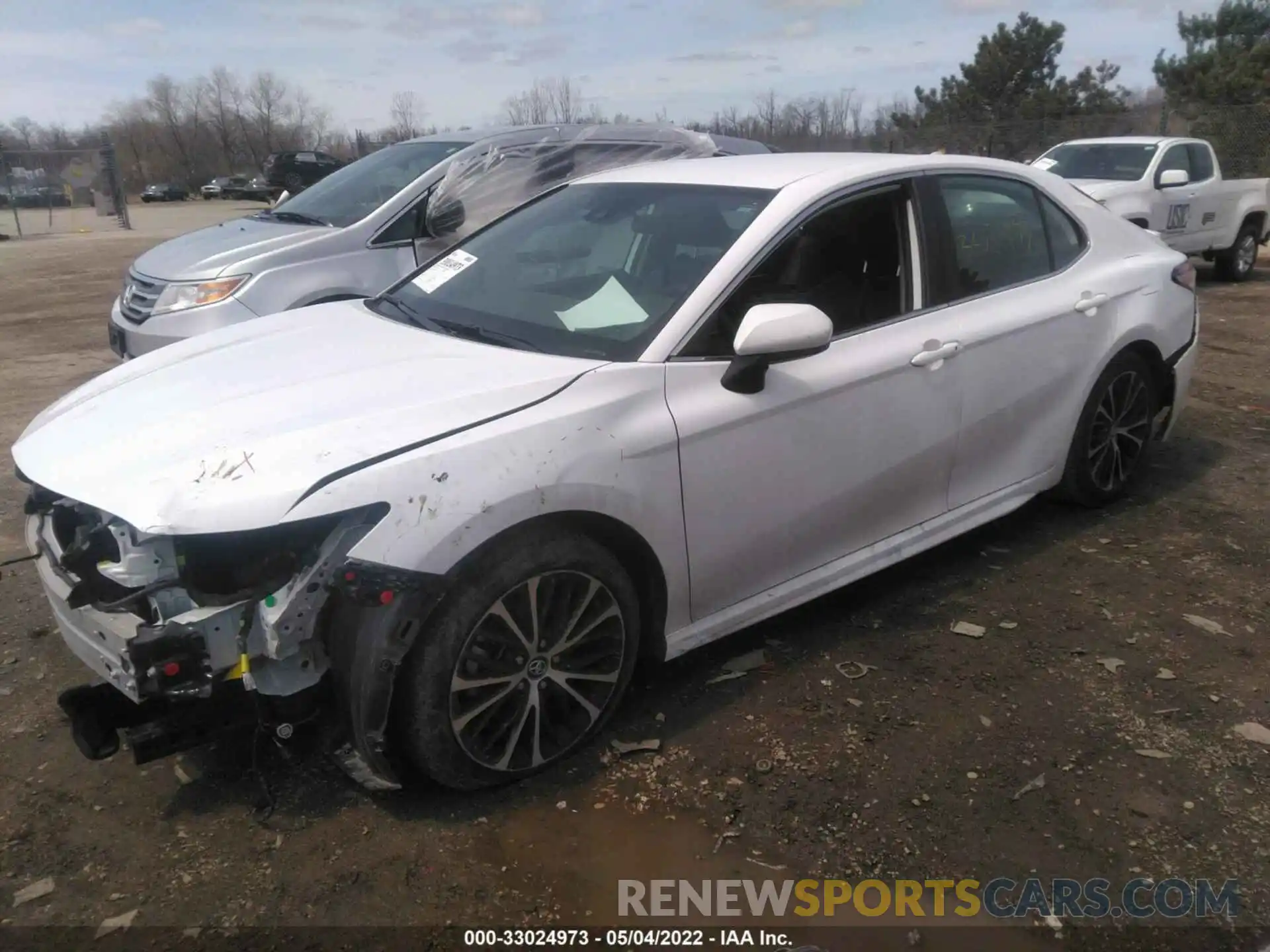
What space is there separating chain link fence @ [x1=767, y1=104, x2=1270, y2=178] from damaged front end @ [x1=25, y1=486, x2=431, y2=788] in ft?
50.7

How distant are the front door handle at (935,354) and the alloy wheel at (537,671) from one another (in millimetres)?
1496

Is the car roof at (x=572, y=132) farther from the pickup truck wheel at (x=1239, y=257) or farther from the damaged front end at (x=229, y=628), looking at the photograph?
the pickup truck wheel at (x=1239, y=257)

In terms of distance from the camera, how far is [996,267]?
13.2 ft

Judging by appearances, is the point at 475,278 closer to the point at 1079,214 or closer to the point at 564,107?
the point at 1079,214

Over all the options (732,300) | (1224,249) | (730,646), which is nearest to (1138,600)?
(730,646)

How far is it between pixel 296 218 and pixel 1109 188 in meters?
8.76

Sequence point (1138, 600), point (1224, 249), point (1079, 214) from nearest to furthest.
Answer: point (1138, 600) → point (1079, 214) → point (1224, 249)

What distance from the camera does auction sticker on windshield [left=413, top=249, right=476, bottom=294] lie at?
3.85 metres

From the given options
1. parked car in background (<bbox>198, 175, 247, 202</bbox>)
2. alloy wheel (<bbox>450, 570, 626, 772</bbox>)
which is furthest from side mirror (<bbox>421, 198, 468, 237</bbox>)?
parked car in background (<bbox>198, 175, 247, 202</bbox>)

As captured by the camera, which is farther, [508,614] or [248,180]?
[248,180]

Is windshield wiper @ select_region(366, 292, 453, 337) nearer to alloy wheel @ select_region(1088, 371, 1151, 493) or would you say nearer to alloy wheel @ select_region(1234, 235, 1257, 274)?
alloy wheel @ select_region(1088, 371, 1151, 493)

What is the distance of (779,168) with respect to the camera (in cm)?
371

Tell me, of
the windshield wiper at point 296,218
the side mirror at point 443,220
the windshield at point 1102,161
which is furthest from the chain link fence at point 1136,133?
the windshield wiper at point 296,218

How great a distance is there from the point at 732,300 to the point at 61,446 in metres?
2.05
